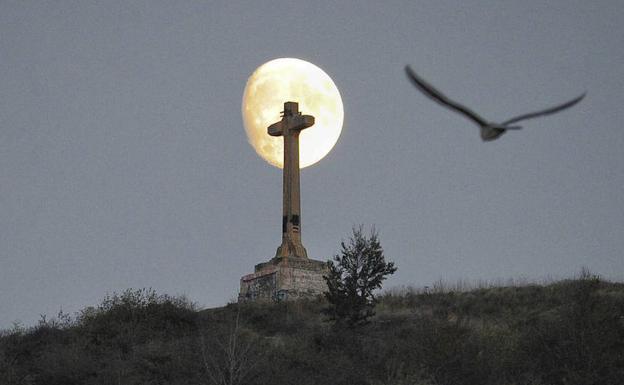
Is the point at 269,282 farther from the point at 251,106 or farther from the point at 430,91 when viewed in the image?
the point at 430,91

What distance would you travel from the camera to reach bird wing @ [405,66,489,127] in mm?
4898

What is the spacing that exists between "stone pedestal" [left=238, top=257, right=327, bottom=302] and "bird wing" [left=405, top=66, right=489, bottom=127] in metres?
38.9

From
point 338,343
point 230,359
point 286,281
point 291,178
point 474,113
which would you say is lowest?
point 474,113

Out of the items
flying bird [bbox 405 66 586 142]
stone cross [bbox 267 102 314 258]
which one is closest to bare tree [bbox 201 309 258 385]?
stone cross [bbox 267 102 314 258]

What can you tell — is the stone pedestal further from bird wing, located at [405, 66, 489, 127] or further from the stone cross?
bird wing, located at [405, 66, 489, 127]

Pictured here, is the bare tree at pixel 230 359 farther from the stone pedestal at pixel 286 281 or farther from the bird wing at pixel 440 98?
the bird wing at pixel 440 98

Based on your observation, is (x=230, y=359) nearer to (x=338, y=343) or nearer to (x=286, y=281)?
(x=338, y=343)

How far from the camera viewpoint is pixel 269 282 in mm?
45062

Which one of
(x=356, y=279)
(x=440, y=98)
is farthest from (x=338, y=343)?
(x=440, y=98)

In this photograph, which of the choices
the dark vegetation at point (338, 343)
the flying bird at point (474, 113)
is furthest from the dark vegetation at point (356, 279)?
the flying bird at point (474, 113)

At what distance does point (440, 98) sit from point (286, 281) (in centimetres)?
3986

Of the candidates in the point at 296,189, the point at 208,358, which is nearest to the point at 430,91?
the point at 208,358

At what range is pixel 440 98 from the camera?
497cm

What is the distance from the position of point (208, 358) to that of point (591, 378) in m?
13.0
